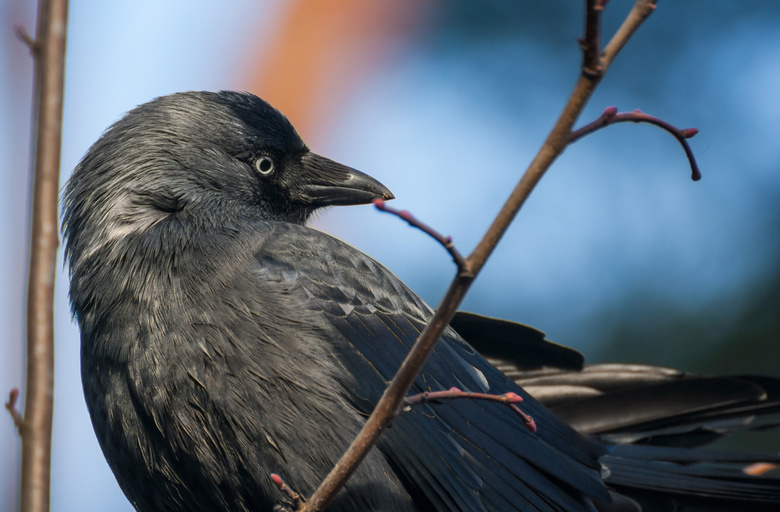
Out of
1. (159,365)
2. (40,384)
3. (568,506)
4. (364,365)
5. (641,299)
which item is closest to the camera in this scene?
(40,384)

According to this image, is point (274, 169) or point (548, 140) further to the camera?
point (274, 169)

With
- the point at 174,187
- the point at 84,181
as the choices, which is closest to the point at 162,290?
the point at 174,187

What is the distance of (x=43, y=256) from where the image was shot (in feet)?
5.51

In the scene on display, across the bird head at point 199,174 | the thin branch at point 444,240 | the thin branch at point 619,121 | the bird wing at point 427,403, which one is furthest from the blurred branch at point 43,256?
the bird head at point 199,174

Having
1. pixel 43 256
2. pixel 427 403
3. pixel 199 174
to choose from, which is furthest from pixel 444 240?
pixel 199 174

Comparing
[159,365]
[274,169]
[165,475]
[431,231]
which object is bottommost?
[165,475]

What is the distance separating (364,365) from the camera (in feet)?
10.2

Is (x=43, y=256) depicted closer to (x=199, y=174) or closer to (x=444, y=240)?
(x=444, y=240)

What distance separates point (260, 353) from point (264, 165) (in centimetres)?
121

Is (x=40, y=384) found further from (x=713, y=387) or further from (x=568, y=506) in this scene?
(x=713, y=387)

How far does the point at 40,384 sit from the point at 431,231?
852 mm

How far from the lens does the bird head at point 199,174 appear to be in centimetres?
346

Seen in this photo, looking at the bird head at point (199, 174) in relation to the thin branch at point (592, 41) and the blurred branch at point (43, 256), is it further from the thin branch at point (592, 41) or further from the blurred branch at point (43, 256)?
the thin branch at point (592, 41)

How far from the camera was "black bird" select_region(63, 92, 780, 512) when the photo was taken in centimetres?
285
